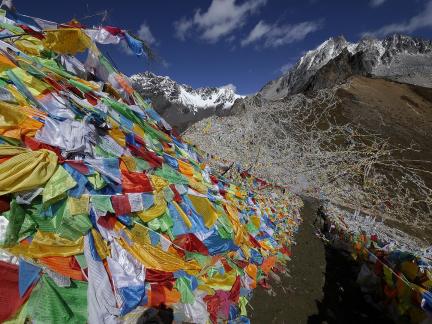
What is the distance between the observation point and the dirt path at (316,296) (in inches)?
237

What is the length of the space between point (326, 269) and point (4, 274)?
7941 millimetres

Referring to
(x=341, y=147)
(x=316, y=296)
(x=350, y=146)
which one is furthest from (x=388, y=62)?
(x=316, y=296)

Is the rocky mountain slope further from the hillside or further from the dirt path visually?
the dirt path

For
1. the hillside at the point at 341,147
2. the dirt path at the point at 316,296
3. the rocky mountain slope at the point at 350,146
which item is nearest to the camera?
the dirt path at the point at 316,296

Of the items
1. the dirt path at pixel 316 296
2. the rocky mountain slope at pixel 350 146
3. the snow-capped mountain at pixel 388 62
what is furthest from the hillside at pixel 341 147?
the snow-capped mountain at pixel 388 62

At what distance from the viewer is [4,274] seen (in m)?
3.39

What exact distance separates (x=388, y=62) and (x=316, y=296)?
8015 centimetres

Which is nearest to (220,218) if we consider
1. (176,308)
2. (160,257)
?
(160,257)

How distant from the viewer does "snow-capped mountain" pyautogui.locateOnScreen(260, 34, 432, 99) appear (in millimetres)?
54287

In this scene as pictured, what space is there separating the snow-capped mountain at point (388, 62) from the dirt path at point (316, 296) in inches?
1946

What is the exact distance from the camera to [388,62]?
7262 cm

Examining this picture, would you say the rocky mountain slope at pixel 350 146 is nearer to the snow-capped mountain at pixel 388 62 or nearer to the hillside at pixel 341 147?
the hillside at pixel 341 147

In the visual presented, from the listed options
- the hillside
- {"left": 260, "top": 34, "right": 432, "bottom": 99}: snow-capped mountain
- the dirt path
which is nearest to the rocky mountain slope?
the hillside

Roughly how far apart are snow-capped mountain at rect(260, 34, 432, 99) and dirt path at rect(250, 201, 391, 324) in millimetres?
49441
